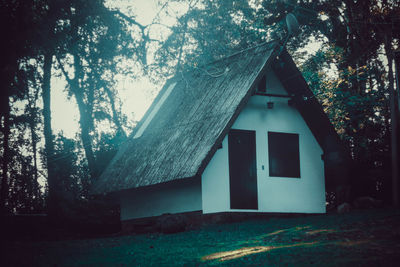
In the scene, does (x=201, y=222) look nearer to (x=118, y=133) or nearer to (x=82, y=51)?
(x=82, y=51)

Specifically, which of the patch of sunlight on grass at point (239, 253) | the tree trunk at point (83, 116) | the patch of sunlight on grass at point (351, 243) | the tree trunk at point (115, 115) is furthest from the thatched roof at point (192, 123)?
the patch of sunlight on grass at point (351, 243)

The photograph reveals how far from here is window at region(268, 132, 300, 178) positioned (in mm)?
18438

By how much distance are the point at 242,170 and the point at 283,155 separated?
6.12 ft

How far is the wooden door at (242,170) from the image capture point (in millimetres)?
17453

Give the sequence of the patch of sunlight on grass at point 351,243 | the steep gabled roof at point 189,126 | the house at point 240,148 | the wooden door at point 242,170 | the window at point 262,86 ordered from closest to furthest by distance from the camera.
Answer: the patch of sunlight on grass at point 351,243
the steep gabled roof at point 189,126
the house at point 240,148
the wooden door at point 242,170
the window at point 262,86

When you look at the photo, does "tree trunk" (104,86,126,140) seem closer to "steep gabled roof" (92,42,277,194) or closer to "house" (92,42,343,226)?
"steep gabled roof" (92,42,277,194)

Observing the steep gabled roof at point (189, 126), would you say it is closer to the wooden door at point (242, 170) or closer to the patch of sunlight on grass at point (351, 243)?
the wooden door at point (242, 170)

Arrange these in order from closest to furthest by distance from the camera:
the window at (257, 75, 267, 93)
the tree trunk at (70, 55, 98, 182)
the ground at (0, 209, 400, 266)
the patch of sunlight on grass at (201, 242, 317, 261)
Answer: the ground at (0, 209, 400, 266) < the patch of sunlight on grass at (201, 242, 317, 261) < the window at (257, 75, 267, 93) < the tree trunk at (70, 55, 98, 182)

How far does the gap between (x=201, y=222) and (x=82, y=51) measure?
36.4 ft

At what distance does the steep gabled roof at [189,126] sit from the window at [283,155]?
2325 mm

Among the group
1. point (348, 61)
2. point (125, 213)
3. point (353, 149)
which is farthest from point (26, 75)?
point (348, 61)

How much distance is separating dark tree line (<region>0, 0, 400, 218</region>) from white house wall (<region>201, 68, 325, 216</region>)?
2.60m

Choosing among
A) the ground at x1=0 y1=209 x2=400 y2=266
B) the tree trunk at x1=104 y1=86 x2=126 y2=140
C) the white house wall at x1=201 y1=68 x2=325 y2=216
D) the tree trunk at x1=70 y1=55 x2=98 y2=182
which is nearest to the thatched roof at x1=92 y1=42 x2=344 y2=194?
the white house wall at x1=201 y1=68 x2=325 y2=216

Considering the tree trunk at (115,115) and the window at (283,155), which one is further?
the tree trunk at (115,115)
